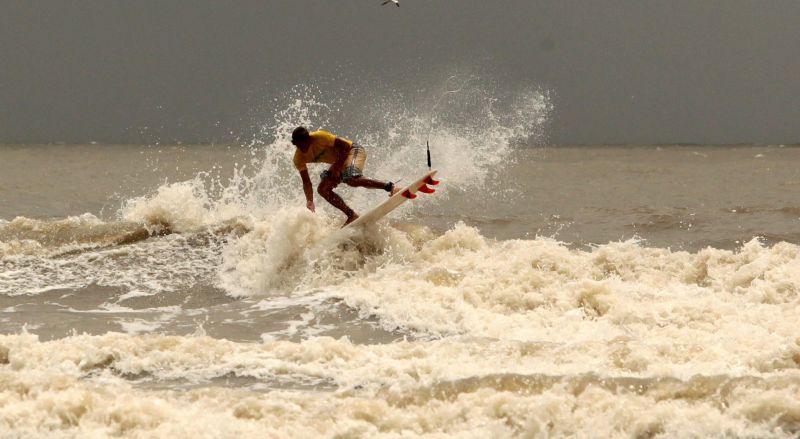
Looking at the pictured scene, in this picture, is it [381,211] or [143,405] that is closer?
[143,405]

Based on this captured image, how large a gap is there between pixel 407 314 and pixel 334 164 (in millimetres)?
2620

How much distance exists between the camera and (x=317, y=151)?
9430 mm

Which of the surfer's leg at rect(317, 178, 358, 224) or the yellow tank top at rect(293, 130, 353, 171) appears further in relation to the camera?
the surfer's leg at rect(317, 178, 358, 224)

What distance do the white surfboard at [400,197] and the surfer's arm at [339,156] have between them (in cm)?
57

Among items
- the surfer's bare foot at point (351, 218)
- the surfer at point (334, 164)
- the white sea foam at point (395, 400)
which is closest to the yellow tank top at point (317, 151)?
the surfer at point (334, 164)

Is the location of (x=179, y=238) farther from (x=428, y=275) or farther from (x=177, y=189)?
(x=428, y=275)

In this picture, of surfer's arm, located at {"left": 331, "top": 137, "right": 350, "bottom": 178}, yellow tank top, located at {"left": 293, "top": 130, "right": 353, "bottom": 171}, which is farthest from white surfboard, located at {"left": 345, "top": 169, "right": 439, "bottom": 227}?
yellow tank top, located at {"left": 293, "top": 130, "right": 353, "bottom": 171}

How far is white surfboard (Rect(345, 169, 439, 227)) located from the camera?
901 cm

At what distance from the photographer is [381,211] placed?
30.4 ft

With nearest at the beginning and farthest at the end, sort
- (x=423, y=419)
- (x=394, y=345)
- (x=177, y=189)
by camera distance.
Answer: (x=423, y=419), (x=394, y=345), (x=177, y=189)

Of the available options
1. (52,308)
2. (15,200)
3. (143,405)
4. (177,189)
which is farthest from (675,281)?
(15,200)

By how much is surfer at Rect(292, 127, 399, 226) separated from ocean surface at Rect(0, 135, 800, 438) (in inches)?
15.0

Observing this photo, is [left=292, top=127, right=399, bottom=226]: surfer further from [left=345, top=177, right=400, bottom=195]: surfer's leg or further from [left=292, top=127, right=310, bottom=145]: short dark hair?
[left=292, top=127, right=310, bottom=145]: short dark hair

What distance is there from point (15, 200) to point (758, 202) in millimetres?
12028
